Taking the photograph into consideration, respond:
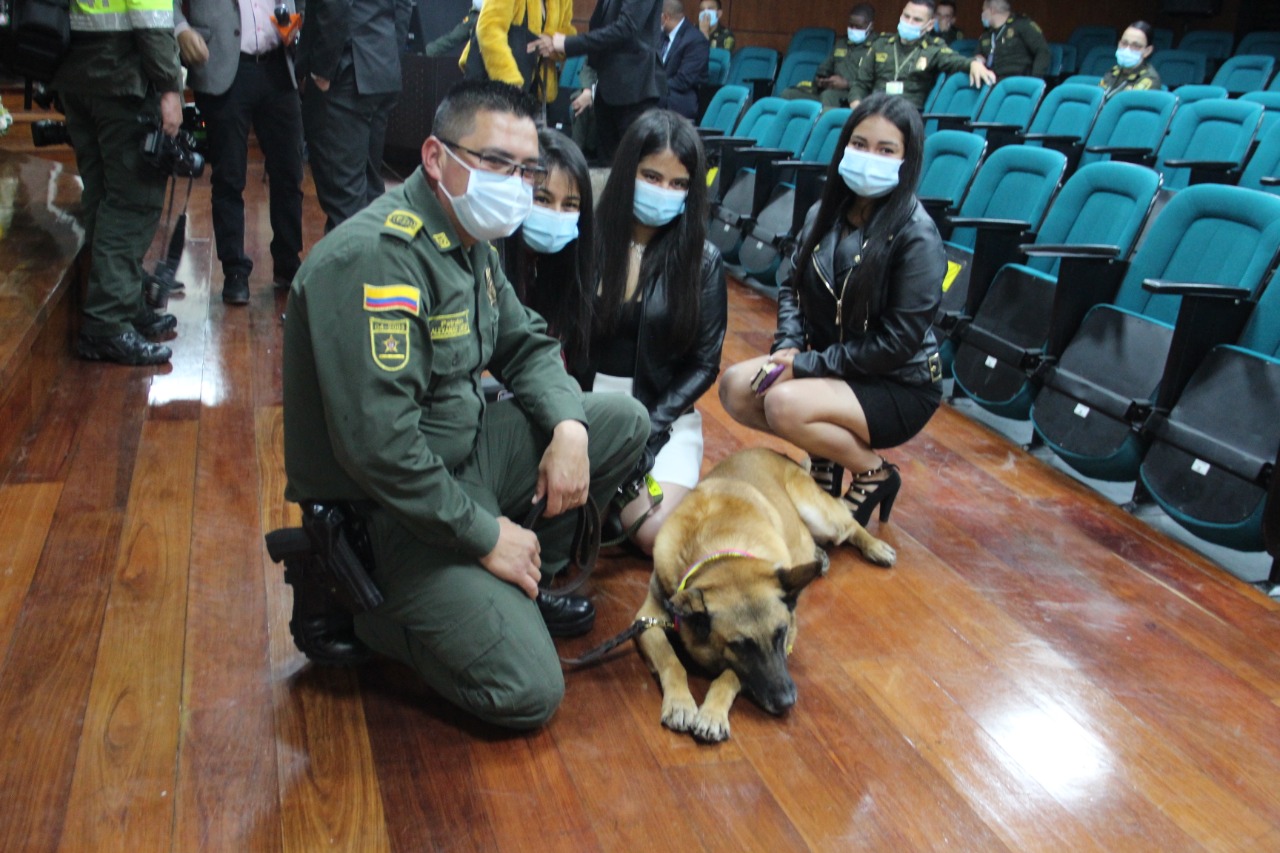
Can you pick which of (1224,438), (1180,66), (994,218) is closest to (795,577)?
(1224,438)

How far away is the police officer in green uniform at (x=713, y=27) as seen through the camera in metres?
8.75

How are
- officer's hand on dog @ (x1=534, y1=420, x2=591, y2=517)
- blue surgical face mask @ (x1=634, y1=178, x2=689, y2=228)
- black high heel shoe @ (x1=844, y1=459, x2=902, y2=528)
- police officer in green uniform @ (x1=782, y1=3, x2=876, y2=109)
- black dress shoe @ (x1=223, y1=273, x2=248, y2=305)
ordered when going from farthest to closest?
police officer in green uniform @ (x1=782, y1=3, x2=876, y2=109) < black dress shoe @ (x1=223, y1=273, x2=248, y2=305) < black high heel shoe @ (x1=844, y1=459, x2=902, y2=528) < blue surgical face mask @ (x1=634, y1=178, x2=689, y2=228) < officer's hand on dog @ (x1=534, y1=420, x2=591, y2=517)

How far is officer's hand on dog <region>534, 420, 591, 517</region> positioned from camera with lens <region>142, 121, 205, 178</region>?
6.65 ft

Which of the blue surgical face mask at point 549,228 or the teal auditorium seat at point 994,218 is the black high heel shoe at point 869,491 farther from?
the blue surgical face mask at point 549,228

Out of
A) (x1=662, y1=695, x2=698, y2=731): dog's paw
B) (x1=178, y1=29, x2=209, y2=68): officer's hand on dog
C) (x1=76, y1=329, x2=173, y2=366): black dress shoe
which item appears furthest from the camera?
(x1=178, y1=29, x2=209, y2=68): officer's hand on dog

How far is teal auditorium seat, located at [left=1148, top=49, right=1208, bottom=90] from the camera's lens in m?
8.17

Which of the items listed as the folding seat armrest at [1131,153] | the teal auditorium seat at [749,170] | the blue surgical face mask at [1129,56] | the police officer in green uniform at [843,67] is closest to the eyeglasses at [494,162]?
the teal auditorium seat at [749,170]

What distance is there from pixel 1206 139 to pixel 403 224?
14.5 feet

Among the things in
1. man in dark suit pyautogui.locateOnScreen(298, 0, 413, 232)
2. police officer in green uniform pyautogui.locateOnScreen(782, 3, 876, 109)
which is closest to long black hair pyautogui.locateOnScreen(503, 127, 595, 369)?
man in dark suit pyautogui.locateOnScreen(298, 0, 413, 232)

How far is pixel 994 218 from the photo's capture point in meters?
3.79

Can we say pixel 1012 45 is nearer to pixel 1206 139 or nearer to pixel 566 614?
pixel 1206 139

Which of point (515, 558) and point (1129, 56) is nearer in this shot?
point (515, 558)

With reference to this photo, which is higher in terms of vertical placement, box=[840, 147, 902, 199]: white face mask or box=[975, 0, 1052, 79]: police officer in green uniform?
box=[975, 0, 1052, 79]: police officer in green uniform

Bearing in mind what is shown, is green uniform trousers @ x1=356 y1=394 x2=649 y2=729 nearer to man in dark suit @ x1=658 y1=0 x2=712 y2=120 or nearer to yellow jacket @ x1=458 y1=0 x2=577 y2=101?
yellow jacket @ x1=458 y1=0 x2=577 y2=101
